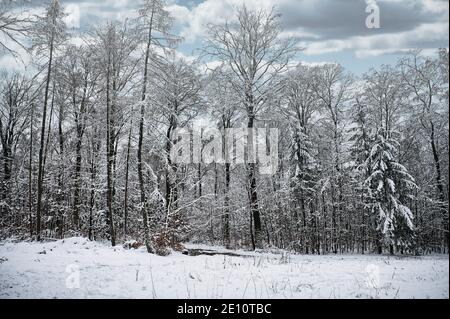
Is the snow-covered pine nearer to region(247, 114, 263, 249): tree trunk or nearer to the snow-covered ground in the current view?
region(247, 114, 263, 249): tree trunk

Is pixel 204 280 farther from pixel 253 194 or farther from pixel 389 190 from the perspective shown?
pixel 389 190

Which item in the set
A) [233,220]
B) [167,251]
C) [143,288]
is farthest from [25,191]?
[143,288]

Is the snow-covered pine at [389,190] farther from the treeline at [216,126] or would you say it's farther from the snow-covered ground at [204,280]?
the snow-covered ground at [204,280]

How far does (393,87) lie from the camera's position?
76.5 ft

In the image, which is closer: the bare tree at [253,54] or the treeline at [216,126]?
the treeline at [216,126]

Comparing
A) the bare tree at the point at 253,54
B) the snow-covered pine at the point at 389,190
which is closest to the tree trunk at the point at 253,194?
the bare tree at the point at 253,54

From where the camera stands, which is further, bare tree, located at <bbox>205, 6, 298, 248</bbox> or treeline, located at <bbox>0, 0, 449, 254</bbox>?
bare tree, located at <bbox>205, 6, 298, 248</bbox>

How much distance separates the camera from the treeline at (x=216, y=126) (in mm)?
15805

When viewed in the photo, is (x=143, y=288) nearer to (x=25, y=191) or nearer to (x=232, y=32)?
(x=232, y=32)

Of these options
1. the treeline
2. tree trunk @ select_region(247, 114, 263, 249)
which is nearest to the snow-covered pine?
the treeline

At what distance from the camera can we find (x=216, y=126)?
76.6 feet

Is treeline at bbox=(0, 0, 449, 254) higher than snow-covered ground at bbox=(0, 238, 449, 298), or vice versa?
treeline at bbox=(0, 0, 449, 254)

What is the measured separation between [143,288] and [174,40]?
10.8 m

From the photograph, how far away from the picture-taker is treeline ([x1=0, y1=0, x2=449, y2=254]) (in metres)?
15.8
